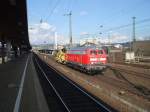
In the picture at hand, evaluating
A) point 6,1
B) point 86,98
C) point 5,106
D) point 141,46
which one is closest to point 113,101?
point 86,98

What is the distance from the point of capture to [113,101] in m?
16.6

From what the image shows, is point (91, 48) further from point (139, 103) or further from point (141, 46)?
point (141, 46)

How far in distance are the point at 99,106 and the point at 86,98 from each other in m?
2.83

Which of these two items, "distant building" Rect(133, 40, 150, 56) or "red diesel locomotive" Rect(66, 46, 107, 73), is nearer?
"red diesel locomotive" Rect(66, 46, 107, 73)

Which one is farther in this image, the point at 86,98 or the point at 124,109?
the point at 86,98

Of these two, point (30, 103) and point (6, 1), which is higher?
point (6, 1)

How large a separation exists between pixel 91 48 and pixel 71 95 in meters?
15.1

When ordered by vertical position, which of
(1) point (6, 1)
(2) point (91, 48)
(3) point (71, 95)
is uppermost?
(1) point (6, 1)

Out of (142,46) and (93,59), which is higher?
(142,46)

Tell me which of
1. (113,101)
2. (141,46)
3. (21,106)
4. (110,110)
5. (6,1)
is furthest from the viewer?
(141,46)

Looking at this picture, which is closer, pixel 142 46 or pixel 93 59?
pixel 93 59

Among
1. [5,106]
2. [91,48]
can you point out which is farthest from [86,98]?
[91,48]

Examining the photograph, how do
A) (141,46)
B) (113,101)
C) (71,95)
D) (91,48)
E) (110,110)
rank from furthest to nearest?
(141,46), (91,48), (71,95), (113,101), (110,110)

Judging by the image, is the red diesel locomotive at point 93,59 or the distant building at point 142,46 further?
the distant building at point 142,46
